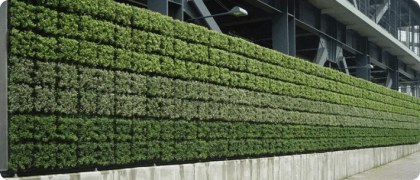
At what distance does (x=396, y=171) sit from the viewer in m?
23.3

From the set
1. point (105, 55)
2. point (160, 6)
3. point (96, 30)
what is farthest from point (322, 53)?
point (96, 30)

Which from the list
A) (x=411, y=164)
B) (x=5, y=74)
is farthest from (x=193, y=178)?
(x=411, y=164)

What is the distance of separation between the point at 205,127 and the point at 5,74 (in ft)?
19.4

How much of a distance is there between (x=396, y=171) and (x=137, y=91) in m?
16.1

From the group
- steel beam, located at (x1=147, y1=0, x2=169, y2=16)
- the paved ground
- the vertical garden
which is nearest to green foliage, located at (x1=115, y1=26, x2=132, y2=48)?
the vertical garden

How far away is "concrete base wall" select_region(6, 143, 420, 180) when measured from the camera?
10527 mm

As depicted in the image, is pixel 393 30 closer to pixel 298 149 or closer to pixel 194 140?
pixel 298 149

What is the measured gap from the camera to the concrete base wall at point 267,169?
34.5 feet

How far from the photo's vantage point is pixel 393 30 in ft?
120

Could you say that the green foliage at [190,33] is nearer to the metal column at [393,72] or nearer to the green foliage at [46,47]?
the green foliage at [46,47]

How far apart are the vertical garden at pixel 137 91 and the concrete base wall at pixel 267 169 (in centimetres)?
29

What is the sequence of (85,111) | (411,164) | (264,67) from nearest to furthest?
(85,111) → (264,67) → (411,164)

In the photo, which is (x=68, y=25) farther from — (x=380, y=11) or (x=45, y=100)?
(x=380, y=11)

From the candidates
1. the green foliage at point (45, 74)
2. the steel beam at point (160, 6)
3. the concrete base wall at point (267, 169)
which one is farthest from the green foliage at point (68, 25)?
the steel beam at point (160, 6)
